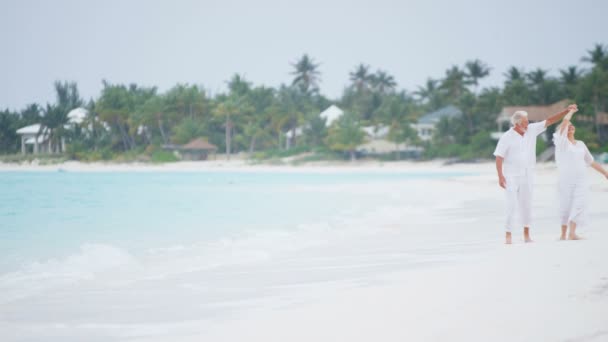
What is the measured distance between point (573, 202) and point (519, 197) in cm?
59

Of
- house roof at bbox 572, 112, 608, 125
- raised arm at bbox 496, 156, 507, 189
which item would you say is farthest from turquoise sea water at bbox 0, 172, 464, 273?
house roof at bbox 572, 112, 608, 125

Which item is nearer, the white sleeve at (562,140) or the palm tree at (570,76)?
the white sleeve at (562,140)

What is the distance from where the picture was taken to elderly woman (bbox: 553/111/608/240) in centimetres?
648

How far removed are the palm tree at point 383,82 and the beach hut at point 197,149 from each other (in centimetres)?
3145

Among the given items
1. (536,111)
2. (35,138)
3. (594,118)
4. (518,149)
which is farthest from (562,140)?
(35,138)

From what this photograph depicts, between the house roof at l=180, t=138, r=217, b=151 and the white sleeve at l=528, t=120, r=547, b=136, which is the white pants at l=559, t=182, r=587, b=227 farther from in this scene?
the house roof at l=180, t=138, r=217, b=151

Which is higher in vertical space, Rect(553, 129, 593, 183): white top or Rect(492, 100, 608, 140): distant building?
Rect(492, 100, 608, 140): distant building

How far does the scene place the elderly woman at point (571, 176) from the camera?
6.48 m

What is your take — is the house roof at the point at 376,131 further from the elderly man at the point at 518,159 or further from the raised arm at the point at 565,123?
the elderly man at the point at 518,159

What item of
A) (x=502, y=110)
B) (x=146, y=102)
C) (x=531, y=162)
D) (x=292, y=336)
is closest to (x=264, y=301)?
(x=292, y=336)

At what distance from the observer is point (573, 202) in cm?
657

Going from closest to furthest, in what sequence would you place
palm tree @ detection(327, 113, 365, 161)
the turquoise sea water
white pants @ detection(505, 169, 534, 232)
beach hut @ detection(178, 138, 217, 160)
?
white pants @ detection(505, 169, 534, 232)
the turquoise sea water
palm tree @ detection(327, 113, 365, 161)
beach hut @ detection(178, 138, 217, 160)

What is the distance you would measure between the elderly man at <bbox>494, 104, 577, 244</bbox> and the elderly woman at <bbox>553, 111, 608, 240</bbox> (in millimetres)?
276

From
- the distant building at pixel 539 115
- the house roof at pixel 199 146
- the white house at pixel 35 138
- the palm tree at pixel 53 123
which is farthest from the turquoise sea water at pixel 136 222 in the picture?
the white house at pixel 35 138
